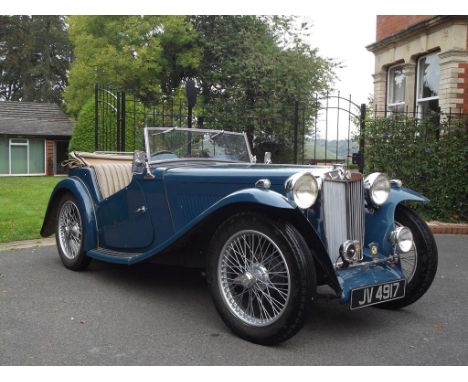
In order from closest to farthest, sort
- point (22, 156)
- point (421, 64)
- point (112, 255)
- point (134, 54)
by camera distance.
Result: point (112, 255) → point (421, 64) → point (134, 54) → point (22, 156)

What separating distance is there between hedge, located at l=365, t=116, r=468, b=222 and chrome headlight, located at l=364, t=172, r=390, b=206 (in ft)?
17.1

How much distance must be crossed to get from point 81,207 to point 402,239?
320 cm

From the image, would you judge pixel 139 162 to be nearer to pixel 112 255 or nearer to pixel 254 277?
pixel 112 255

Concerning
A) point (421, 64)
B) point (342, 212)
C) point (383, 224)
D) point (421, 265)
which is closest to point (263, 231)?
point (342, 212)

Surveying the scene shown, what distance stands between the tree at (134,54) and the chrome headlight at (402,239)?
63.6ft

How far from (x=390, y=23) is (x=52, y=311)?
12097mm

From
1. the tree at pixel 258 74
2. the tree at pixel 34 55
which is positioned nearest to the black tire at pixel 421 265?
the tree at pixel 258 74

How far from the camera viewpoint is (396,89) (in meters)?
13.3

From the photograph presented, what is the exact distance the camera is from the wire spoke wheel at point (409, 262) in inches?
158

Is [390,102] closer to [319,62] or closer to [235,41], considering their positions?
[319,62]

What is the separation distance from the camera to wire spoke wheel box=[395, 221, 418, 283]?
4004mm

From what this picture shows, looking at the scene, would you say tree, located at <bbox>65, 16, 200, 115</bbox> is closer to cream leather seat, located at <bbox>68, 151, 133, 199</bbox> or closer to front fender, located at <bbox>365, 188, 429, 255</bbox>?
cream leather seat, located at <bbox>68, 151, 133, 199</bbox>

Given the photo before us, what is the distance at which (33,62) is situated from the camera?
115ft

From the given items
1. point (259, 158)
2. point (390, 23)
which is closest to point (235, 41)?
point (259, 158)
